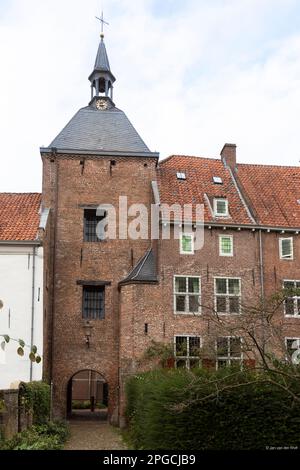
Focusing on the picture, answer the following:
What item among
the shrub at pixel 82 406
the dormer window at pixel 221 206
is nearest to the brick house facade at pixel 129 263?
the dormer window at pixel 221 206

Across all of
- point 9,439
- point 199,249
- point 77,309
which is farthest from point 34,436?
point 199,249

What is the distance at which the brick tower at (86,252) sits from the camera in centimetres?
2794

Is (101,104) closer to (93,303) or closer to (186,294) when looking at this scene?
(93,303)

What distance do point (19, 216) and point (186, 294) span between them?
8595 millimetres

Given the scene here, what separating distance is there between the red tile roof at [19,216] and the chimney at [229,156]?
10.6 metres

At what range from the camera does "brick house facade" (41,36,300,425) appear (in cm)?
2734

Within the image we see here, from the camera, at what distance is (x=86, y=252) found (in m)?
29.2

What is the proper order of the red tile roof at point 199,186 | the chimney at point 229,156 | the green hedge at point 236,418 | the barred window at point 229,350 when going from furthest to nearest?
the chimney at point 229,156 < the red tile roof at point 199,186 < the barred window at point 229,350 < the green hedge at point 236,418

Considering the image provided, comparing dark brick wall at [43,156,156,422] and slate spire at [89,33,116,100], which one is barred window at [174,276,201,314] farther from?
slate spire at [89,33,116,100]

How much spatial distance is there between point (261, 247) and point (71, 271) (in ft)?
30.3

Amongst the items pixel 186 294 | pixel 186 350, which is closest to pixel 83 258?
pixel 186 294

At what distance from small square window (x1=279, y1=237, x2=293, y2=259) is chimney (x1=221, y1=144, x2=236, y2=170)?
19.7 ft

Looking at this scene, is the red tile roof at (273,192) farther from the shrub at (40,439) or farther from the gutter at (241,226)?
the shrub at (40,439)

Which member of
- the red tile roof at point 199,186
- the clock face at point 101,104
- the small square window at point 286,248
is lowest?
the small square window at point 286,248
